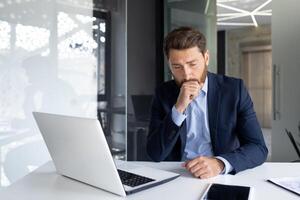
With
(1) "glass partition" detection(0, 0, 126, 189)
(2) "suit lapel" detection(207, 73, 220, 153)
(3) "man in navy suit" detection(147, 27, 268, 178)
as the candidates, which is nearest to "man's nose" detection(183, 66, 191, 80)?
(3) "man in navy suit" detection(147, 27, 268, 178)

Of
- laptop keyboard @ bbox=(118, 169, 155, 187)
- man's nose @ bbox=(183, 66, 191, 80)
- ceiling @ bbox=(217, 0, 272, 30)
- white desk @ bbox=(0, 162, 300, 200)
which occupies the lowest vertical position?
white desk @ bbox=(0, 162, 300, 200)

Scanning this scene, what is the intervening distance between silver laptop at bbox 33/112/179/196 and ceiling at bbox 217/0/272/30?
5227mm

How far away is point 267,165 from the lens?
1307 millimetres

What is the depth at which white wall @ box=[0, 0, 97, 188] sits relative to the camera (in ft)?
8.49

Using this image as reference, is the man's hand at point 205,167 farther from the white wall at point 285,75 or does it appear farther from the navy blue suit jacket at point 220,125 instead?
the white wall at point 285,75

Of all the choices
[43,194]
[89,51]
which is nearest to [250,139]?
[43,194]

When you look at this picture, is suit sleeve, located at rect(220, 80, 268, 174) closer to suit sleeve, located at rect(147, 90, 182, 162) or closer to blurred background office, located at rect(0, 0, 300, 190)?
suit sleeve, located at rect(147, 90, 182, 162)

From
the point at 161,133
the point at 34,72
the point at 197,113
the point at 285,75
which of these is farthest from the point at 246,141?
the point at 285,75

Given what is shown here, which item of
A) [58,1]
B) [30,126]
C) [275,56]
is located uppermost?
[58,1]

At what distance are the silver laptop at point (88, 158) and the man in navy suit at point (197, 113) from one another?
9.6 inches

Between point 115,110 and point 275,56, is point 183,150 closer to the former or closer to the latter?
point 115,110

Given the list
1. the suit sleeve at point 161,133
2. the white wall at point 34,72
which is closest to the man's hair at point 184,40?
the suit sleeve at point 161,133

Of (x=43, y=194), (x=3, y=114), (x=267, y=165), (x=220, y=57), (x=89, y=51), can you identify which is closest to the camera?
(x=43, y=194)

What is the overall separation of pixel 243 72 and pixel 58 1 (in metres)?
7.43
